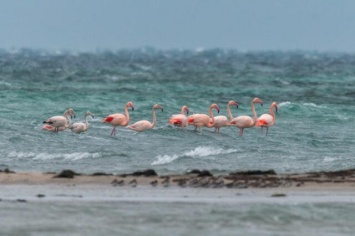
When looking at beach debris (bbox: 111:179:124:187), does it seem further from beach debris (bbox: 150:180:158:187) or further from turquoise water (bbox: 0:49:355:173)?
turquoise water (bbox: 0:49:355:173)

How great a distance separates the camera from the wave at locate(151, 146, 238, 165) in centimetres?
2167

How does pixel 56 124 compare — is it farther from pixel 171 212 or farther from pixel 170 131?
pixel 171 212

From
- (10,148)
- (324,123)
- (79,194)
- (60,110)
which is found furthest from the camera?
(60,110)

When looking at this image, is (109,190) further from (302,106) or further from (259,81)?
(259,81)

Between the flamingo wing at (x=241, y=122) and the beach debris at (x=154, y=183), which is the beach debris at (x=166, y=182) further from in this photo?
the flamingo wing at (x=241, y=122)

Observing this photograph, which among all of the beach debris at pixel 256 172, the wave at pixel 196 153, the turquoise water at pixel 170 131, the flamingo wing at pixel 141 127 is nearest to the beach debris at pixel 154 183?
the beach debris at pixel 256 172

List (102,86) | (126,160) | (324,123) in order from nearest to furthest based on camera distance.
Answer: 1. (126,160)
2. (324,123)
3. (102,86)

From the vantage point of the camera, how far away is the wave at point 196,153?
21.7 metres

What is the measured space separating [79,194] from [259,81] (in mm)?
40934

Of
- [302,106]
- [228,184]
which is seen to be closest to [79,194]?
[228,184]

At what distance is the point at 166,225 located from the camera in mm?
13828

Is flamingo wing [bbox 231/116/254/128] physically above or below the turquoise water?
above

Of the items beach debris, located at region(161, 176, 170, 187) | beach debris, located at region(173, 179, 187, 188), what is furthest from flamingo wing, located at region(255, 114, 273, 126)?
beach debris, located at region(173, 179, 187, 188)

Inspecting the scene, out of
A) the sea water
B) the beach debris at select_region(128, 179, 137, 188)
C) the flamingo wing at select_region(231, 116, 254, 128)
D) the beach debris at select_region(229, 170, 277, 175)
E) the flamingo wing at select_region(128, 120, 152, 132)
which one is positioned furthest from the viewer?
the flamingo wing at select_region(231, 116, 254, 128)
